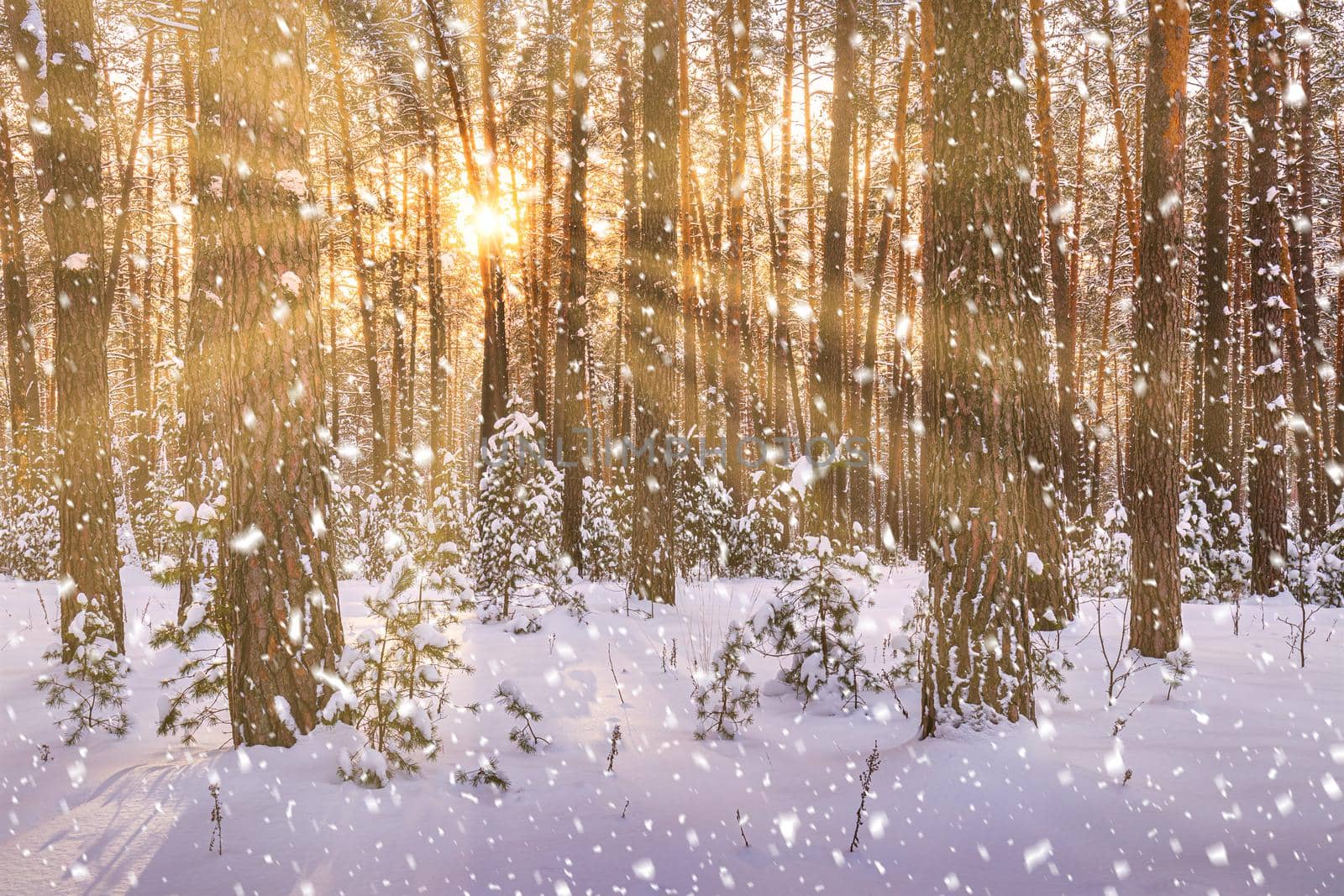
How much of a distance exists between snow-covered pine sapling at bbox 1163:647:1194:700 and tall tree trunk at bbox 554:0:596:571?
24.2ft

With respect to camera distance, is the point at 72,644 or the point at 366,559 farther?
the point at 366,559

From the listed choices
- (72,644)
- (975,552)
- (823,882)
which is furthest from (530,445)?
(823,882)

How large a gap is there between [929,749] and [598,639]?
3557 millimetres

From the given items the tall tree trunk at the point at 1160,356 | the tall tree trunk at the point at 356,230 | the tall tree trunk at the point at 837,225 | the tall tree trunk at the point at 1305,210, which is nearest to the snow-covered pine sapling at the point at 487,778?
the tall tree trunk at the point at 1160,356

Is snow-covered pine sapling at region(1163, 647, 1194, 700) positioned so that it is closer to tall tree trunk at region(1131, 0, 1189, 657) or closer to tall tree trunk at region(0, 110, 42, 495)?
tall tree trunk at region(1131, 0, 1189, 657)

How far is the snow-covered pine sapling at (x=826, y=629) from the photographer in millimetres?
4488

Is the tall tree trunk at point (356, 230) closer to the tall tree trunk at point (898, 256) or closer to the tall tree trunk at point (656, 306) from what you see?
the tall tree trunk at point (656, 306)

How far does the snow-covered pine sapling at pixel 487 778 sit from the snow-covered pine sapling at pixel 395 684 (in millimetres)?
221

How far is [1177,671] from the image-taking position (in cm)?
439

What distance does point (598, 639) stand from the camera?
650cm

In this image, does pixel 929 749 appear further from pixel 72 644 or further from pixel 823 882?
pixel 72 644

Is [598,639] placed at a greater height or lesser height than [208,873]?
lesser

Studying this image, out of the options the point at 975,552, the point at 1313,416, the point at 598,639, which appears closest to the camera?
the point at 975,552

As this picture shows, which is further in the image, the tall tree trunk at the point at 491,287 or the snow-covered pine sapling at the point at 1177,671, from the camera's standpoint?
the tall tree trunk at the point at 491,287
